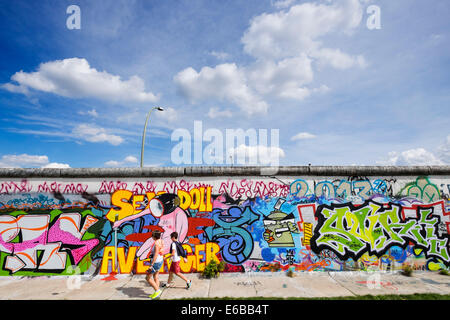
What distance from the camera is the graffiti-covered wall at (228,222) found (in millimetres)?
6832

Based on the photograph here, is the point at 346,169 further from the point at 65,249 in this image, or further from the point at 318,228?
the point at 65,249

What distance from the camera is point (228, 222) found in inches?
273

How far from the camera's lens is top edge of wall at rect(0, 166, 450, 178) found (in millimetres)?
7008

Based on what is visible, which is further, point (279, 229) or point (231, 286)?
point (279, 229)

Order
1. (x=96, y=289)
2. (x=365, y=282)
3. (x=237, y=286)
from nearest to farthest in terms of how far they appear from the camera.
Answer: (x=96, y=289), (x=237, y=286), (x=365, y=282)

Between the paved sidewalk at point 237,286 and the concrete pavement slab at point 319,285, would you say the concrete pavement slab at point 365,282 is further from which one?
the concrete pavement slab at point 319,285

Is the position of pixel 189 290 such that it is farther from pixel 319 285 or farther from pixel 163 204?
pixel 319 285

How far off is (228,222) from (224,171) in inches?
63.5

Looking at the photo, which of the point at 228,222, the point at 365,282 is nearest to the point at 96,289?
the point at 228,222

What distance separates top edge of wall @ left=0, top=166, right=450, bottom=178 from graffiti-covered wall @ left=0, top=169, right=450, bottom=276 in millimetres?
124

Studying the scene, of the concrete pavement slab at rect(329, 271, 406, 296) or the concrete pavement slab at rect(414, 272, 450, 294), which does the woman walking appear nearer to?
the concrete pavement slab at rect(329, 271, 406, 296)

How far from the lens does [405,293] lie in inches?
218

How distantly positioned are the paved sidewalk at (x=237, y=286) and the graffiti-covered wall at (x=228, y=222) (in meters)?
0.27

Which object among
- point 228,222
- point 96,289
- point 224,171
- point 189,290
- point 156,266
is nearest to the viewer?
point 156,266
